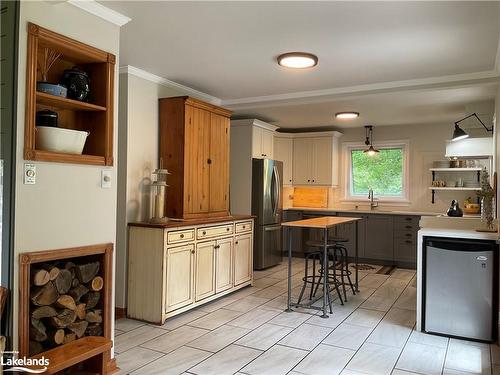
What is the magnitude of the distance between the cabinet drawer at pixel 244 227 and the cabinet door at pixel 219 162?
0.27m

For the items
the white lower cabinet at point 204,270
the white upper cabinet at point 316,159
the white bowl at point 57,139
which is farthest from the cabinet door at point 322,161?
the white bowl at point 57,139

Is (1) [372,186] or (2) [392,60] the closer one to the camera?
(2) [392,60]

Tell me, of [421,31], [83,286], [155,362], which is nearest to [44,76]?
[83,286]

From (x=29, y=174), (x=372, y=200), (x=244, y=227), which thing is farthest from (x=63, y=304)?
(x=372, y=200)

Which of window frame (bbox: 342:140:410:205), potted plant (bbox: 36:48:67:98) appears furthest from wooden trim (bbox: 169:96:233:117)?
window frame (bbox: 342:140:410:205)

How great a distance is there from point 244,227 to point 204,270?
101 cm

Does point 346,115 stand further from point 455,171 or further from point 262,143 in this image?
point 455,171

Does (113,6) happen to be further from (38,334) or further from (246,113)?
(246,113)

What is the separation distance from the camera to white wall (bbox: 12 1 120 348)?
232cm

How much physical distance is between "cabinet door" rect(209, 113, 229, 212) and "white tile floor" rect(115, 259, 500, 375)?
1.21 metres

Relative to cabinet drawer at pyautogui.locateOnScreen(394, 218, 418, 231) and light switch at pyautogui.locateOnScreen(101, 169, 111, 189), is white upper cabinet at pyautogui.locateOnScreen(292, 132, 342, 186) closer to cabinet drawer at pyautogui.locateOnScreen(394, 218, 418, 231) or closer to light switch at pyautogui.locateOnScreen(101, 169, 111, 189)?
cabinet drawer at pyautogui.locateOnScreen(394, 218, 418, 231)

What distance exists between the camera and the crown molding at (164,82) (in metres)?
4.18

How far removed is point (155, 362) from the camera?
9.87 feet

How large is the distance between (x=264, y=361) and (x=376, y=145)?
5.51 m
